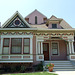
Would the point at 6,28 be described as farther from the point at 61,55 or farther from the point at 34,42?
the point at 61,55

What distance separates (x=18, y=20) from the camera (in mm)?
13211

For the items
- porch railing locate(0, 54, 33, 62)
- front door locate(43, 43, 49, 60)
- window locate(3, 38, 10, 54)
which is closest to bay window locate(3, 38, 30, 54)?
window locate(3, 38, 10, 54)

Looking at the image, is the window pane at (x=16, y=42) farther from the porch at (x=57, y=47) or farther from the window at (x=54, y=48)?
the window at (x=54, y=48)

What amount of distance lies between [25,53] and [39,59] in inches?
68.7

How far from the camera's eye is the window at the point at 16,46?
1272 cm

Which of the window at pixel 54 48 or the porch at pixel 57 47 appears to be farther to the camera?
the window at pixel 54 48

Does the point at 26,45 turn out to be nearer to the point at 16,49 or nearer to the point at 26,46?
the point at 26,46

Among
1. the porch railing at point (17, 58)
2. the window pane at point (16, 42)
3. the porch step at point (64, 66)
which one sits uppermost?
the window pane at point (16, 42)

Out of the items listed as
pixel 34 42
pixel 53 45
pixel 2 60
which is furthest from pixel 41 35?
pixel 2 60

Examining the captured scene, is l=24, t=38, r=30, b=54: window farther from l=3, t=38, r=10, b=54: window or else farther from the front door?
the front door

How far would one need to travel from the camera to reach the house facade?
12.4 meters

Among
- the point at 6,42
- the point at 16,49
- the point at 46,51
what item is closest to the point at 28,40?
the point at 16,49

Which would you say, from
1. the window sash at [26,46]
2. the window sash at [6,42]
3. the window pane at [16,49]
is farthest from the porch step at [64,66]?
the window sash at [6,42]

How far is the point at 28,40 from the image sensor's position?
42.4 ft
